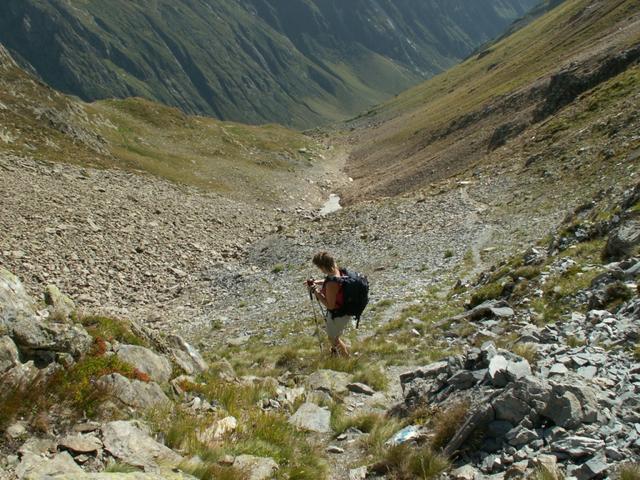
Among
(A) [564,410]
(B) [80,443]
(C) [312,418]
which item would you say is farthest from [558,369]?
(B) [80,443]

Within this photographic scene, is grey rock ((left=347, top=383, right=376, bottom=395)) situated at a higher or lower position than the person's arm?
lower

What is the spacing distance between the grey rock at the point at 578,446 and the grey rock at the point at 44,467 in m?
6.06

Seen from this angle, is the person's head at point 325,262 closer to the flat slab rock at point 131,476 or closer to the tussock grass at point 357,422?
the tussock grass at point 357,422

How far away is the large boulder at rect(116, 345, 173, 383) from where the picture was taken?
11344 mm

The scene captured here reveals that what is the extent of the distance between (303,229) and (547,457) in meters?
36.8

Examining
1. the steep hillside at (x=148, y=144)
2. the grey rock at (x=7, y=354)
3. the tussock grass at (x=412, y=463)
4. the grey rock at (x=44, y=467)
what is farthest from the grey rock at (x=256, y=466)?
the steep hillside at (x=148, y=144)

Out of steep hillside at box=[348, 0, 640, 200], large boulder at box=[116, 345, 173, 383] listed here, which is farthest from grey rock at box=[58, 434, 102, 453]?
steep hillside at box=[348, 0, 640, 200]

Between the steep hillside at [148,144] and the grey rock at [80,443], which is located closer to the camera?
the grey rock at [80,443]

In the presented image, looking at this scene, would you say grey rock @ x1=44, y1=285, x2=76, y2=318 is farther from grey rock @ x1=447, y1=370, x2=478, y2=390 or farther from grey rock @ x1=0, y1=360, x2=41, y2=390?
grey rock @ x1=447, y1=370, x2=478, y2=390

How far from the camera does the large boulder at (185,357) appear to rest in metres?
13.3

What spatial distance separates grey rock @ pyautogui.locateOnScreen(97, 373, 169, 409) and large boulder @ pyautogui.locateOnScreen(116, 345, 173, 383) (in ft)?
3.65

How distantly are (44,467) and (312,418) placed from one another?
203 inches

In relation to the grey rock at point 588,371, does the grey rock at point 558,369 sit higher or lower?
higher

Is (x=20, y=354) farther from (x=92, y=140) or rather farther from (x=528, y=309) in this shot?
(x=92, y=140)
